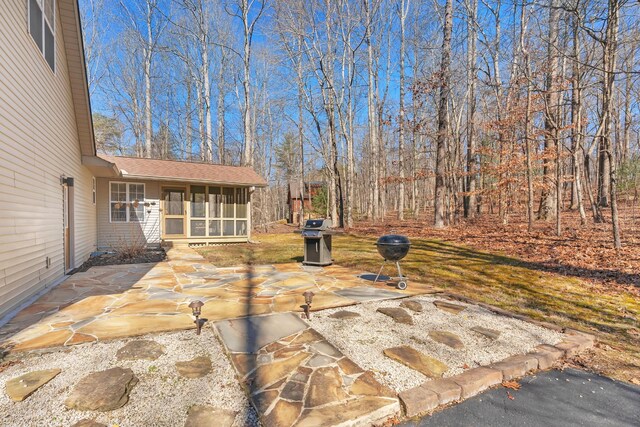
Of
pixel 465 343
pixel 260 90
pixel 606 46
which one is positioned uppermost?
pixel 260 90

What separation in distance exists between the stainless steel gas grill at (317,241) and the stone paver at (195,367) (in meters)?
4.14

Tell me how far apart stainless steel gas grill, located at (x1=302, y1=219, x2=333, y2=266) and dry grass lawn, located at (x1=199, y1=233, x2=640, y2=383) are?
75cm

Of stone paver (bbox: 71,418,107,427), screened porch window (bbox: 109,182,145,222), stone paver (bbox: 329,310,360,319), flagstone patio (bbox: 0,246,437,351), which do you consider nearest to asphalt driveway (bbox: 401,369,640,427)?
stone paver (bbox: 329,310,360,319)

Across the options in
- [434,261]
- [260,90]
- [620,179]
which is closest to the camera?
[434,261]

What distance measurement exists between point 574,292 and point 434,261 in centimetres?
274

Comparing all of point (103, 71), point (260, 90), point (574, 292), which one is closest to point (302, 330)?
point (574, 292)

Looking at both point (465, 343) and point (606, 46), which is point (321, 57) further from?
point (465, 343)

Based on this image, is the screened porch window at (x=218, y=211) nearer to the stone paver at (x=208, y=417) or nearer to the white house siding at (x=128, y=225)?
the white house siding at (x=128, y=225)

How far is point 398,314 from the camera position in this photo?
12.6 ft

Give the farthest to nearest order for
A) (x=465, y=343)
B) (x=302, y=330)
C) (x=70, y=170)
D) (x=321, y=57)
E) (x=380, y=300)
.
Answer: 1. (x=321, y=57)
2. (x=70, y=170)
3. (x=380, y=300)
4. (x=302, y=330)
5. (x=465, y=343)

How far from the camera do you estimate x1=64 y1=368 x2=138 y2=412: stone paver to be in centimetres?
204

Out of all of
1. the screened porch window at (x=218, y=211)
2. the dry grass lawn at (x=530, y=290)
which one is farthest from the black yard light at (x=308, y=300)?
the screened porch window at (x=218, y=211)

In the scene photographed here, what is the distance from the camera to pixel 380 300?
14.4ft

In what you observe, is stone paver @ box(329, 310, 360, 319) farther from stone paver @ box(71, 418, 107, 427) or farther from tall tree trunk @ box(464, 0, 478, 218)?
tall tree trunk @ box(464, 0, 478, 218)
